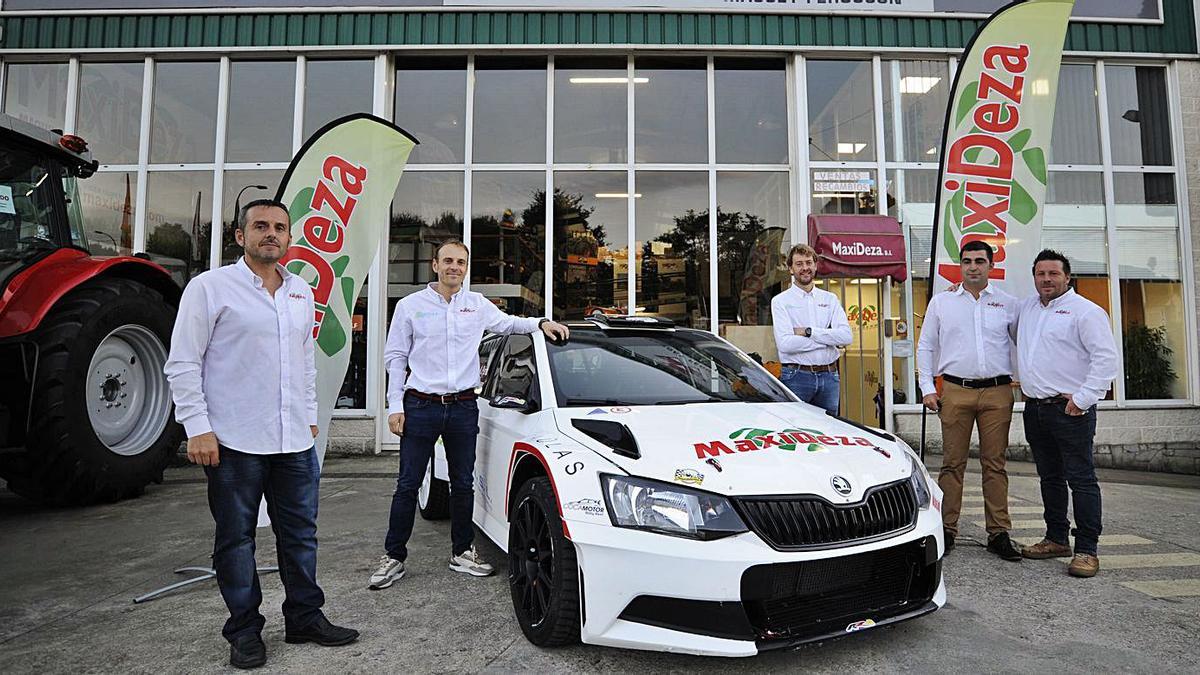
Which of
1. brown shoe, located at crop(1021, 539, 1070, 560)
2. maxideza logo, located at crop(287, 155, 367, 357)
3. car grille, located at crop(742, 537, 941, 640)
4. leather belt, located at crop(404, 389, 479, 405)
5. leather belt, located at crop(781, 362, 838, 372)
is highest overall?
maxideza logo, located at crop(287, 155, 367, 357)

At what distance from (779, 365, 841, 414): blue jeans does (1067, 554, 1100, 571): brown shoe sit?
1.61 metres

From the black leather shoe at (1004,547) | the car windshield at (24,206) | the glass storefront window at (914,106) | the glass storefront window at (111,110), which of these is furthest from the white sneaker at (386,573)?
the glass storefront window at (111,110)

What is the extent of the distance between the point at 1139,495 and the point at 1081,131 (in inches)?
212

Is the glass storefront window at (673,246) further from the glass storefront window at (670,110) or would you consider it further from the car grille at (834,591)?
the car grille at (834,591)

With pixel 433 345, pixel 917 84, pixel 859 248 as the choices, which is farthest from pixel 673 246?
pixel 433 345

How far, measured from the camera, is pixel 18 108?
905 cm

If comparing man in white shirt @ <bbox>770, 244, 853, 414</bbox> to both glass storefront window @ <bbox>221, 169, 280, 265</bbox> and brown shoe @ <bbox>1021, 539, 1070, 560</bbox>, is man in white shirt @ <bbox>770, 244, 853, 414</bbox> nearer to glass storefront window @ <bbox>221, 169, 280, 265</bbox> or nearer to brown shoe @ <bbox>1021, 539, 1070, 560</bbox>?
brown shoe @ <bbox>1021, 539, 1070, 560</bbox>

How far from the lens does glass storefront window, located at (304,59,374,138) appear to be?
8.84 meters

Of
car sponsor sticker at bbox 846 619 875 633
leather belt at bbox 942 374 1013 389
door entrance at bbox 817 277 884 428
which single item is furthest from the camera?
door entrance at bbox 817 277 884 428

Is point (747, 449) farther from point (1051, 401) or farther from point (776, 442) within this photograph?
point (1051, 401)

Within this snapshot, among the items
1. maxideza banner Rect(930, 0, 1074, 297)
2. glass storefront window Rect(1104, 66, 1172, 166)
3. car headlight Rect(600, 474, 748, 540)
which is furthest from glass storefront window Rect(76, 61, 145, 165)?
glass storefront window Rect(1104, 66, 1172, 166)

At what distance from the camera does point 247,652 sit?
2.64 m

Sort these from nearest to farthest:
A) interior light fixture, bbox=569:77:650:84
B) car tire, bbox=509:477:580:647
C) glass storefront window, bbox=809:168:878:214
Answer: car tire, bbox=509:477:580:647 < glass storefront window, bbox=809:168:878:214 < interior light fixture, bbox=569:77:650:84

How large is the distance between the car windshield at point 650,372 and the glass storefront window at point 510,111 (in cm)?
577
